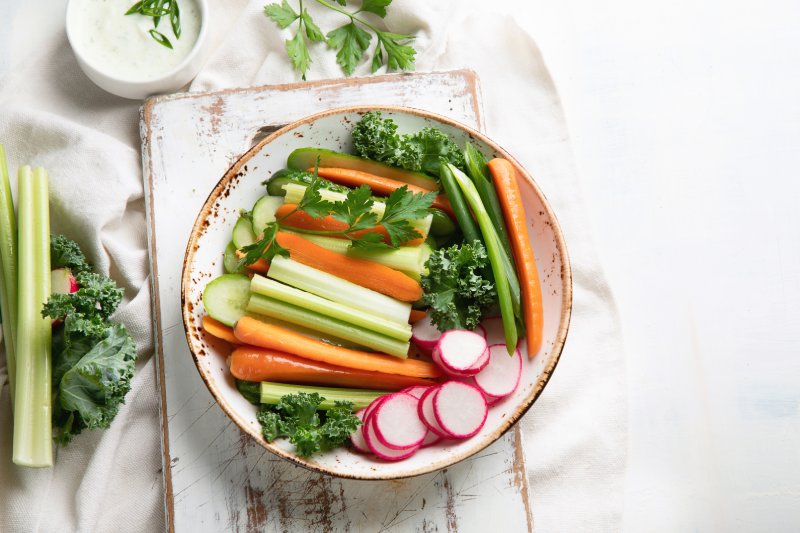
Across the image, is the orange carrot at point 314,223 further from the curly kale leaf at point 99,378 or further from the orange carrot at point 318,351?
the curly kale leaf at point 99,378

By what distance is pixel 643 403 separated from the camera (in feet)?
10.8

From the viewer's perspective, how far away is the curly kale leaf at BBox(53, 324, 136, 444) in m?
2.66

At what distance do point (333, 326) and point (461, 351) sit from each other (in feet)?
1.56

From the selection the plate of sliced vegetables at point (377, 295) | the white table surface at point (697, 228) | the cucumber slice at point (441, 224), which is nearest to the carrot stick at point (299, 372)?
the plate of sliced vegetables at point (377, 295)

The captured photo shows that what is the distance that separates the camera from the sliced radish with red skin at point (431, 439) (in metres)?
2.70

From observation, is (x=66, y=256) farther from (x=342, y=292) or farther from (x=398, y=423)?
(x=398, y=423)

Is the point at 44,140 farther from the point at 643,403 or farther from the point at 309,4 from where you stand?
the point at 643,403

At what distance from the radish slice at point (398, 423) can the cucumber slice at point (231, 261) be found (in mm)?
770

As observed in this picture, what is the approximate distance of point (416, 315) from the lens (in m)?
2.82

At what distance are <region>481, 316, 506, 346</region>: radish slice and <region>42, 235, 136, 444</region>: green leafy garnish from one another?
132 cm

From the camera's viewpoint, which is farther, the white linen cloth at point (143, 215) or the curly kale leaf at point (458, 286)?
the white linen cloth at point (143, 215)

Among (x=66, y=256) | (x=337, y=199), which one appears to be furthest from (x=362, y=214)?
(x=66, y=256)

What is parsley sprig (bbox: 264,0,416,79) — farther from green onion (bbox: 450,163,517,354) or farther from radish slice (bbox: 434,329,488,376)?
radish slice (bbox: 434,329,488,376)

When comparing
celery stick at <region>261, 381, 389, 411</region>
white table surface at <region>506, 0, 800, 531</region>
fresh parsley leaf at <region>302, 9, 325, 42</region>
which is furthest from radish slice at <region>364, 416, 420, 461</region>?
fresh parsley leaf at <region>302, 9, 325, 42</region>
